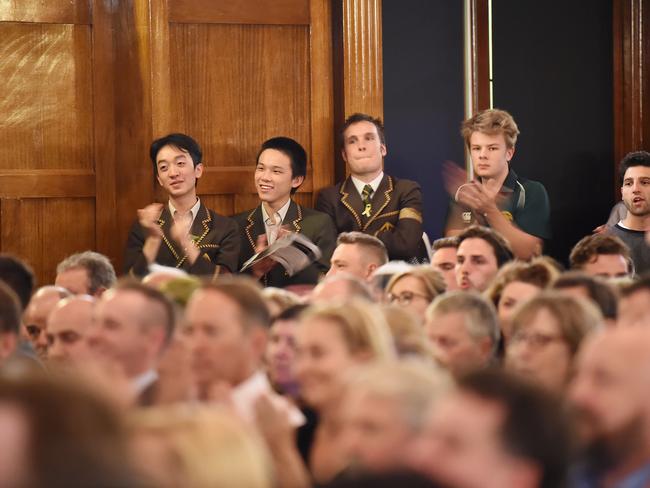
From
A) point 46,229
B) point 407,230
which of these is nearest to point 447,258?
point 407,230

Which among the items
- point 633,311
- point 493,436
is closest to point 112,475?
point 493,436

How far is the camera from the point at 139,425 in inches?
70.0

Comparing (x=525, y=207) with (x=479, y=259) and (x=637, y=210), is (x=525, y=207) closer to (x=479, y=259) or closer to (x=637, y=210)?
(x=637, y=210)

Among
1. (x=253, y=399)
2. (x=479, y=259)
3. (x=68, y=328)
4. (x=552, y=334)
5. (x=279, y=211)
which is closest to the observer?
(x=253, y=399)

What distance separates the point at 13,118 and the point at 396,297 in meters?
2.35

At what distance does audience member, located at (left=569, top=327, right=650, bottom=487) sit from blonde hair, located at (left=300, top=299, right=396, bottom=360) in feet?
2.15

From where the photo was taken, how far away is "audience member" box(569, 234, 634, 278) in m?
4.48

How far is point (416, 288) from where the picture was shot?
167 inches

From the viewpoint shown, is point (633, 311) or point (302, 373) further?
point (633, 311)

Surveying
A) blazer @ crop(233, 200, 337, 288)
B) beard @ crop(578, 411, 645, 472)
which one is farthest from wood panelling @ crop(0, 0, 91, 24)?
beard @ crop(578, 411, 645, 472)

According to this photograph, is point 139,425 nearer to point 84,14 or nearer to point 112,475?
point 112,475

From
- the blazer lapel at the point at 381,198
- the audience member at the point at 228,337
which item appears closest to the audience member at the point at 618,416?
the audience member at the point at 228,337

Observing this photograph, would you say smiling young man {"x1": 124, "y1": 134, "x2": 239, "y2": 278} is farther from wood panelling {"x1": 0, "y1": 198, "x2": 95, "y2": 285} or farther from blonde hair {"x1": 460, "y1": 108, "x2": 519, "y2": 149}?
blonde hair {"x1": 460, "y1": 108, "x2": 519, "y2": 149}

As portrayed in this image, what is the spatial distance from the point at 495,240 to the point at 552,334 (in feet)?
5.98
